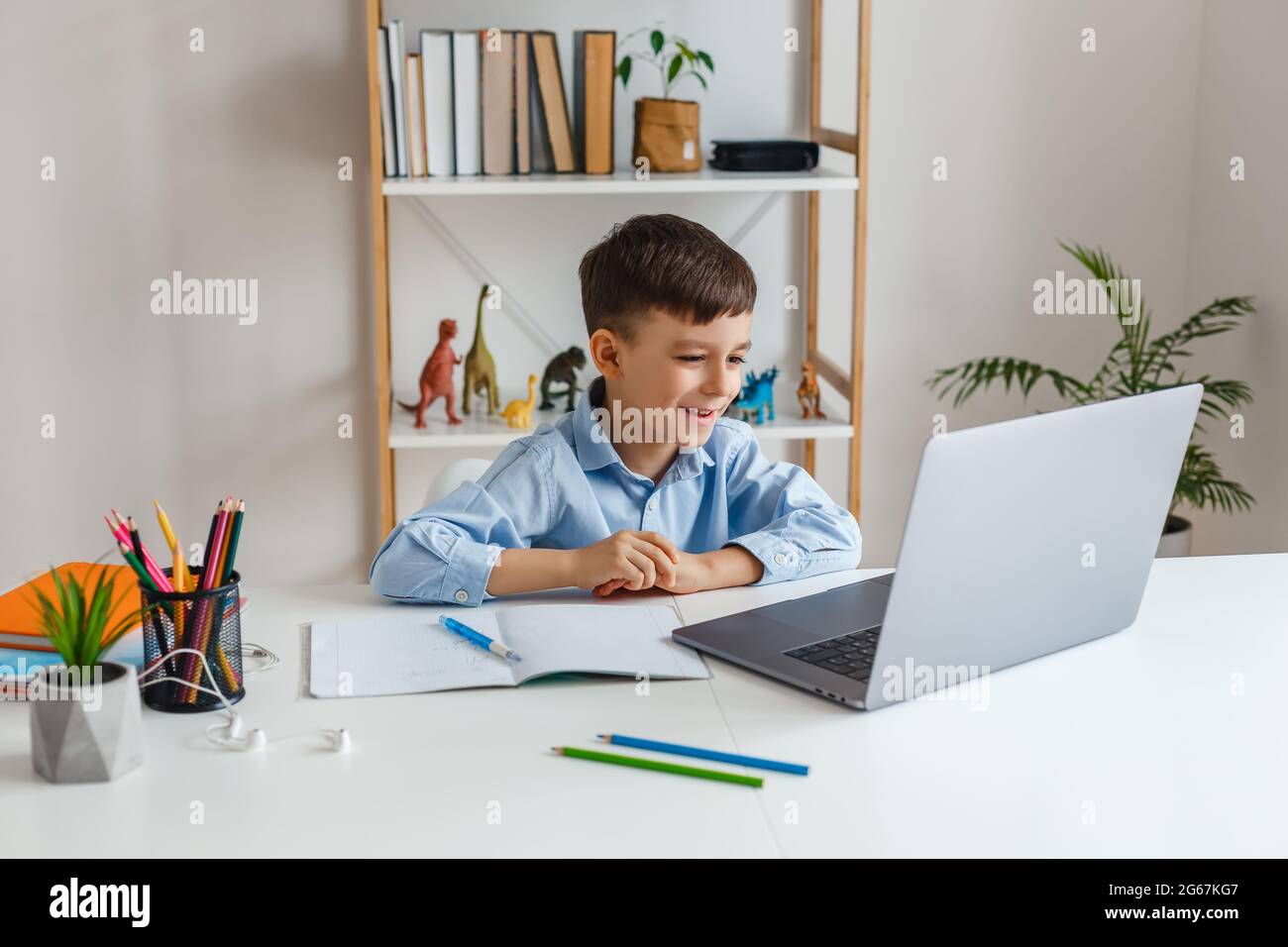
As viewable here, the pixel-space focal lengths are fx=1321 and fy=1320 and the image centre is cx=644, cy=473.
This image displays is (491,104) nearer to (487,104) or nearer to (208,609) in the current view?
(487,104)

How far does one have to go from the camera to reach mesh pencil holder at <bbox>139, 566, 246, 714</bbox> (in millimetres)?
1044

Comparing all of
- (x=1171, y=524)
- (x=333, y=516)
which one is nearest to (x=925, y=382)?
(x=1171, y=524)

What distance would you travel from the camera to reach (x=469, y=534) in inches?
56.4

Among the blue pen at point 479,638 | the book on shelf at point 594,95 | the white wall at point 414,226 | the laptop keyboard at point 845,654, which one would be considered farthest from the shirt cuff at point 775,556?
the white wall at point 414,226

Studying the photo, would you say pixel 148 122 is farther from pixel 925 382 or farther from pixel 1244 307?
pixel 1244 307

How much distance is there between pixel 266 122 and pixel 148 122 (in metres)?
0.23

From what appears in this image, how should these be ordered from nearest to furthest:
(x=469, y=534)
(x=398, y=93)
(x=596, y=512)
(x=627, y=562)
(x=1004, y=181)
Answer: (x=627, y=562) → (x=469, y=534) → (x=596, y=512) → (x=398, y=93) → (x=1004, y=181)

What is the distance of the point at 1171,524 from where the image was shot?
270cm

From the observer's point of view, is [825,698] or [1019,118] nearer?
[825,698]

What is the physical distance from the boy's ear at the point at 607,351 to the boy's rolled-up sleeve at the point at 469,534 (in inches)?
5.1

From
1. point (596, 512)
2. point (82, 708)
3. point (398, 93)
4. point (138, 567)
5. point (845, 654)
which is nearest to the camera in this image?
point (82, 708)

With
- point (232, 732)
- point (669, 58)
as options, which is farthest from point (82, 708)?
point (669, 58)

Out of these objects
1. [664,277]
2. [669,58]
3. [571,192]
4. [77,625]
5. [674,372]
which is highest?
[669,58]

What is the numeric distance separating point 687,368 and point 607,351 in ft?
0.39
